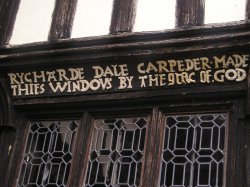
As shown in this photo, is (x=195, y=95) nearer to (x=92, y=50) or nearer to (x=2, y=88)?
(x=92, y=50)

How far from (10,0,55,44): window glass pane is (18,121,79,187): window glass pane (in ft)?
3.09

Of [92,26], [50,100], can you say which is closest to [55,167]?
[50,100]

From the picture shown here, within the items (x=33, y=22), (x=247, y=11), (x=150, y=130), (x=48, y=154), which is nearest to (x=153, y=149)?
(x=150, y=130)

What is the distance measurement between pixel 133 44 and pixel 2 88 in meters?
1.50

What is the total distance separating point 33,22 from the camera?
607 cm

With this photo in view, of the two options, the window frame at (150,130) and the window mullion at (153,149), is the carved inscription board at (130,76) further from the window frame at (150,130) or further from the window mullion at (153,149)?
the window mullion at (153,149)

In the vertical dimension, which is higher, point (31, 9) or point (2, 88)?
point (31, 9)

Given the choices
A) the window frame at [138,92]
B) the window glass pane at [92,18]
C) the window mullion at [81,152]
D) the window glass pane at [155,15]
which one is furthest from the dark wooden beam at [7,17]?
the window glass pane at [155,15]

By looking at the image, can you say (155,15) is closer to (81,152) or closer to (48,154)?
(81,152)

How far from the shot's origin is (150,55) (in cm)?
529

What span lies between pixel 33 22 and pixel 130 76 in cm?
136

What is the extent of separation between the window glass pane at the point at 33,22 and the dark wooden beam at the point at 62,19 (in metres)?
0.07

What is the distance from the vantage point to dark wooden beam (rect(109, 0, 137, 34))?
5.62 meters

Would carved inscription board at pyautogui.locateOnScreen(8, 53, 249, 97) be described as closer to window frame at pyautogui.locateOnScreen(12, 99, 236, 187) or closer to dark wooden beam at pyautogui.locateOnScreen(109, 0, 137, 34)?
window frame at pyautogui.locateOnScreen(12, 99, 236, 187)
